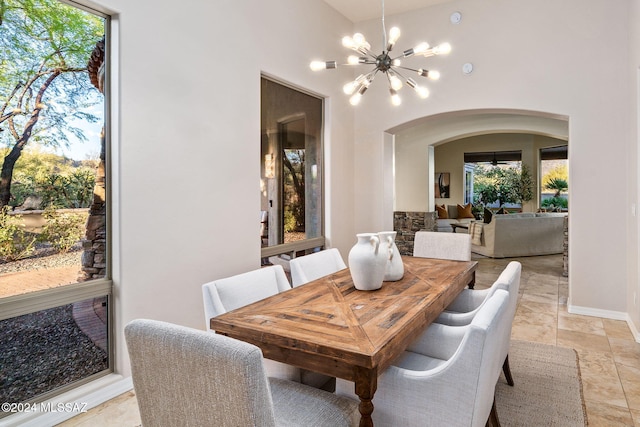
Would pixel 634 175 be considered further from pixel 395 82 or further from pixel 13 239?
pixel 13 239

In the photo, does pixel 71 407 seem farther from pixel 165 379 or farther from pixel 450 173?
pixel 450 173

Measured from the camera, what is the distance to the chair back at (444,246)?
11.4 ft

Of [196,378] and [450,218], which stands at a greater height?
[450,218]

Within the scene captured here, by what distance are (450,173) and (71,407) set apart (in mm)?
12605

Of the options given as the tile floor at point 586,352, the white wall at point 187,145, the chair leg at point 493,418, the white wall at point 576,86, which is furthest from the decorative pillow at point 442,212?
the chair leg at point 493,418

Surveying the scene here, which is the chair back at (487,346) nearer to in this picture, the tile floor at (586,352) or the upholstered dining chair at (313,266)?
the tile floor at (586,352)

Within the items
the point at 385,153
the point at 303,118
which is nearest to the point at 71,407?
the point at 303,118

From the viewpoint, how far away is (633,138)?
11.6 ft

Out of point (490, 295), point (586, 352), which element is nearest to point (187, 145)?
point (490, 295)

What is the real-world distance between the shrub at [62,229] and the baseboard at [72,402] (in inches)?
33.5

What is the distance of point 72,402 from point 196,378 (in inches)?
70.0

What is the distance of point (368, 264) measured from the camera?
214 cm

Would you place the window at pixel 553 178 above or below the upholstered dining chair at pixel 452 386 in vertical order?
above

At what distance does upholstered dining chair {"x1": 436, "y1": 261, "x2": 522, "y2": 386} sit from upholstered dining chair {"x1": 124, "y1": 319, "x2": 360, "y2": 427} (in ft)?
3.81
